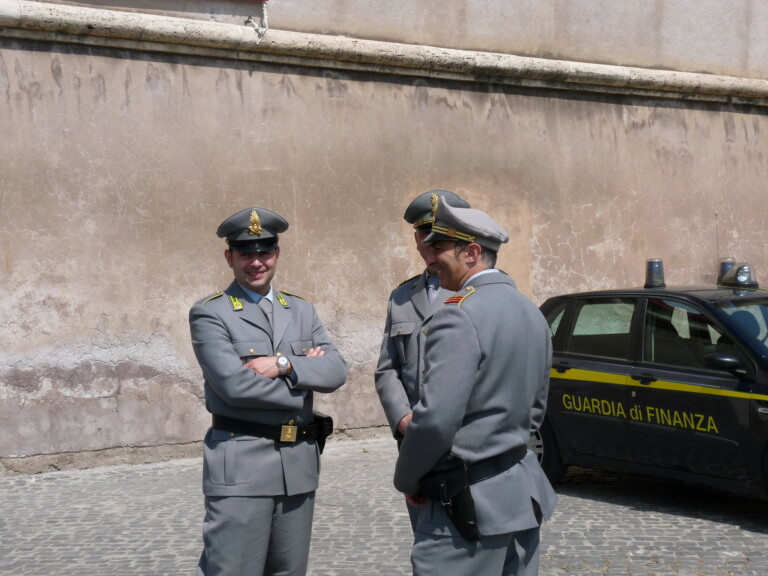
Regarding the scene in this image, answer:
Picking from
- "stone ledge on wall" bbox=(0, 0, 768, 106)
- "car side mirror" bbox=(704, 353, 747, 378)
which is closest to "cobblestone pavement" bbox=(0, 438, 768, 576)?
"car side mirror" bbox=(704, 353, 747, 378)

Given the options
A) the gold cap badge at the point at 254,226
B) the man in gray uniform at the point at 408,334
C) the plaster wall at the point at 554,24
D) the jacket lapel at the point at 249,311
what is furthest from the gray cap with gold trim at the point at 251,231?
the plaster wall at the point at 554,24

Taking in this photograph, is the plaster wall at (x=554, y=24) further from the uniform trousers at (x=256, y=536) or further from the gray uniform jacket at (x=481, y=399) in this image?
the gray uniform jacket at (x=481, y=399)

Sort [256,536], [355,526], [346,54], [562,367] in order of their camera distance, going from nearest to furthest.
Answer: [256,536] < [355,526] < [562,367] < [346,54]

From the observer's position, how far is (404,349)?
4609 millimetres

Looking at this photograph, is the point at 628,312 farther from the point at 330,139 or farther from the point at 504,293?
the point at 504,293

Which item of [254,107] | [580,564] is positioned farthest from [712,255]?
[580,564]

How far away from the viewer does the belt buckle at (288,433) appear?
3939mm

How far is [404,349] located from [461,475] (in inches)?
63.0

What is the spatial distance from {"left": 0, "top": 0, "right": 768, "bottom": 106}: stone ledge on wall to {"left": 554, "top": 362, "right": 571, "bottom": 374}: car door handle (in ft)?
11.9

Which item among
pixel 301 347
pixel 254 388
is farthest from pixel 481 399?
pixel 301 347

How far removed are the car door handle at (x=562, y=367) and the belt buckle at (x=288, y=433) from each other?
3.88 metres

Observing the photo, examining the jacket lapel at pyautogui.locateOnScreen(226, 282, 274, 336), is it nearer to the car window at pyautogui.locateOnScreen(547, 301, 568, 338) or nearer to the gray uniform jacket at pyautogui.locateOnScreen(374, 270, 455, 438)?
the gray uniform jacket at pyautogui.locateOnScreen(374, 270, 455, 438)

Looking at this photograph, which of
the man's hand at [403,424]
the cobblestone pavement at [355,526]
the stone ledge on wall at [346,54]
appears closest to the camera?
the man's hand at [403,424]

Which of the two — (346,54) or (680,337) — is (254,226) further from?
(346,54)
